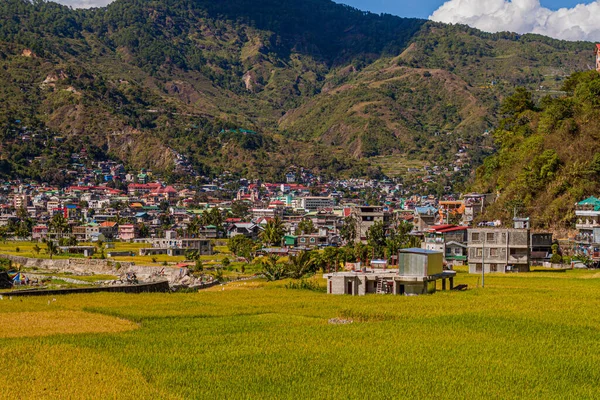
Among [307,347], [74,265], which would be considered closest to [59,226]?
[74,265]

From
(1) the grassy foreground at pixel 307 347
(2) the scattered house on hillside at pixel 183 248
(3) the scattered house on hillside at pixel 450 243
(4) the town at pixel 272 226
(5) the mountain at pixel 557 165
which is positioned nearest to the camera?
(1) the grassy foreground at pixel 307 347

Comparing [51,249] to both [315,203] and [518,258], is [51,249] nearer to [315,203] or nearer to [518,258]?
[518,258]

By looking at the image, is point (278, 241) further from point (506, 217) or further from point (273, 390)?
point (273, 390)

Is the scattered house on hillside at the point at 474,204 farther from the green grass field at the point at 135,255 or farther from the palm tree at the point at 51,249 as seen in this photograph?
the palm tree at the point at 51,249

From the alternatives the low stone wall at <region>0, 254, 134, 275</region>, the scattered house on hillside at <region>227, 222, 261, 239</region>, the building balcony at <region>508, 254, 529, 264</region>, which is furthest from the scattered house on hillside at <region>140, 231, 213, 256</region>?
the building balcony at <region>508, 254, 529, 264</region>

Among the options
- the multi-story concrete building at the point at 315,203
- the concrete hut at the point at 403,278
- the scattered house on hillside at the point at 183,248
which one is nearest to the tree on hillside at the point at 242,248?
the scattered house on hillside at the point at 183,248

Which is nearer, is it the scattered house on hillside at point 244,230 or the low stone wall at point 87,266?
the low stone wall at point 87,266

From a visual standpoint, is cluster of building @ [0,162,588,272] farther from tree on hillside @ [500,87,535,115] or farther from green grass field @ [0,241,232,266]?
tree on hillside @ [500,87,535,115]
